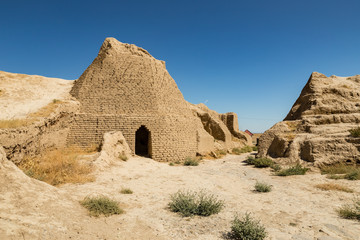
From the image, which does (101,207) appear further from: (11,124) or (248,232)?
(11,124)

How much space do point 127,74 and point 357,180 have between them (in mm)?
12794

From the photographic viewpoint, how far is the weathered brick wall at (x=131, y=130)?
12.1m

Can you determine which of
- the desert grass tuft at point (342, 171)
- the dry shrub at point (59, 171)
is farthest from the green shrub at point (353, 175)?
the dry shrub at point (59, 171)

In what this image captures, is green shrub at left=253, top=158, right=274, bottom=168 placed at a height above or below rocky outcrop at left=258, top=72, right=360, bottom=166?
below

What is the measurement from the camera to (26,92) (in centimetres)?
1310

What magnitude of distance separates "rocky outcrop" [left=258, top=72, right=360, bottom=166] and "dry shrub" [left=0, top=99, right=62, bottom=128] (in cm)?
1152

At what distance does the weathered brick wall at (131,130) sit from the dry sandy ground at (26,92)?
2.44 meters

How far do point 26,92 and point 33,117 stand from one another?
4.73 meters

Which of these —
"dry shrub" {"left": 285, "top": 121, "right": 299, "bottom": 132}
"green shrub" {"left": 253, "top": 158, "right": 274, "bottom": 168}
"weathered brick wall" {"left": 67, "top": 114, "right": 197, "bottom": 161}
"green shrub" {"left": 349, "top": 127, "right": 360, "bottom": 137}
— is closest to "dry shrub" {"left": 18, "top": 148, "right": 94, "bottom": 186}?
"weathered brick wall" {"left": 67, "top": 114, "right": 197, "bottom": 161}

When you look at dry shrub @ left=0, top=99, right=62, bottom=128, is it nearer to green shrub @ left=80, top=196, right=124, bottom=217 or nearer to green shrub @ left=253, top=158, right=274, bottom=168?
green shrub @ left=80, top=196, right=124, bottom=217

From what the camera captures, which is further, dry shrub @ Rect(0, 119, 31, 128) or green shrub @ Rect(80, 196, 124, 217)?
dry shrub @ Rect(0, 119, 31, 128)

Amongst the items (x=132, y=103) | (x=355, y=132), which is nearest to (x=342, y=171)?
(x=355, y=132)

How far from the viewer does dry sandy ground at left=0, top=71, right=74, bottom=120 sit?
1066cm

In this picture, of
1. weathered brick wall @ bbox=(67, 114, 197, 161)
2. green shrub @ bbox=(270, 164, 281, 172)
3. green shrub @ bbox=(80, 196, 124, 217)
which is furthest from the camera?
weathered brick wall @ bbox=(67, 114, 197, 161)
